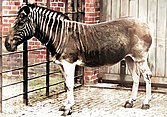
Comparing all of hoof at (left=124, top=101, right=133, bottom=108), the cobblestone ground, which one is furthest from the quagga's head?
hoof at (left=124, top=101, right=133, bottom=108)

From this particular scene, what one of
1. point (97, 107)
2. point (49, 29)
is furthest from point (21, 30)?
point (97, 107)

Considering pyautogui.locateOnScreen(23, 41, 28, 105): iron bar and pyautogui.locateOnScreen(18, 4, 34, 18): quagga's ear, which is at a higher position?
pyautogui.locateOnScreen(18, 4, 34, 18): quagga's ear

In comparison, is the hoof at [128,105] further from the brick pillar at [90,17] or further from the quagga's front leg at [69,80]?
the brick pillar at [90,17]

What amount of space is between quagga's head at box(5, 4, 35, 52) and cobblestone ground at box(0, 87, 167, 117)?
1.03m

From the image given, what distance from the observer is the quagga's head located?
743 centimetres

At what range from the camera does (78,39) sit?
299 inches

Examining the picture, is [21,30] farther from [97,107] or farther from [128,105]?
[128,105]

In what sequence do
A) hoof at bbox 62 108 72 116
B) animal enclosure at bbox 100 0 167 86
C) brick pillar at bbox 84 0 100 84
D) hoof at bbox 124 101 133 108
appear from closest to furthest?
hoof at bbox 62 108 72 116 → hoof at bbox 124 101 133 108 → animal enclosure at bbox 100 0 167 86 → brick pillar at bbox 84 0 100 84

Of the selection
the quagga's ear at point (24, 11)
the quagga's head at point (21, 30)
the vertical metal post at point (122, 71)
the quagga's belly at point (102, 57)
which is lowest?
the vertical metal post at point (122, 71)

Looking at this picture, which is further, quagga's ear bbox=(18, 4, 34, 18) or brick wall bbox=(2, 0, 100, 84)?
brick wall bbox=(2, 0, 100, 84)

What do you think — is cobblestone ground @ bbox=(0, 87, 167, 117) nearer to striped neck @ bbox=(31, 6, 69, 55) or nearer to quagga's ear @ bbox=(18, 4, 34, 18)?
striped neck @ bbox=(31, 6, 69, 55)

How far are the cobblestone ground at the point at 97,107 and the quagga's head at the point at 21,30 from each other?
1.03 metres

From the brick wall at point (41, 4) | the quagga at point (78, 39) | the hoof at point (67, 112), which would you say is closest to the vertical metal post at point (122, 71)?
the brick wall at point (41, 4)

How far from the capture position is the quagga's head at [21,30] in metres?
7.43
